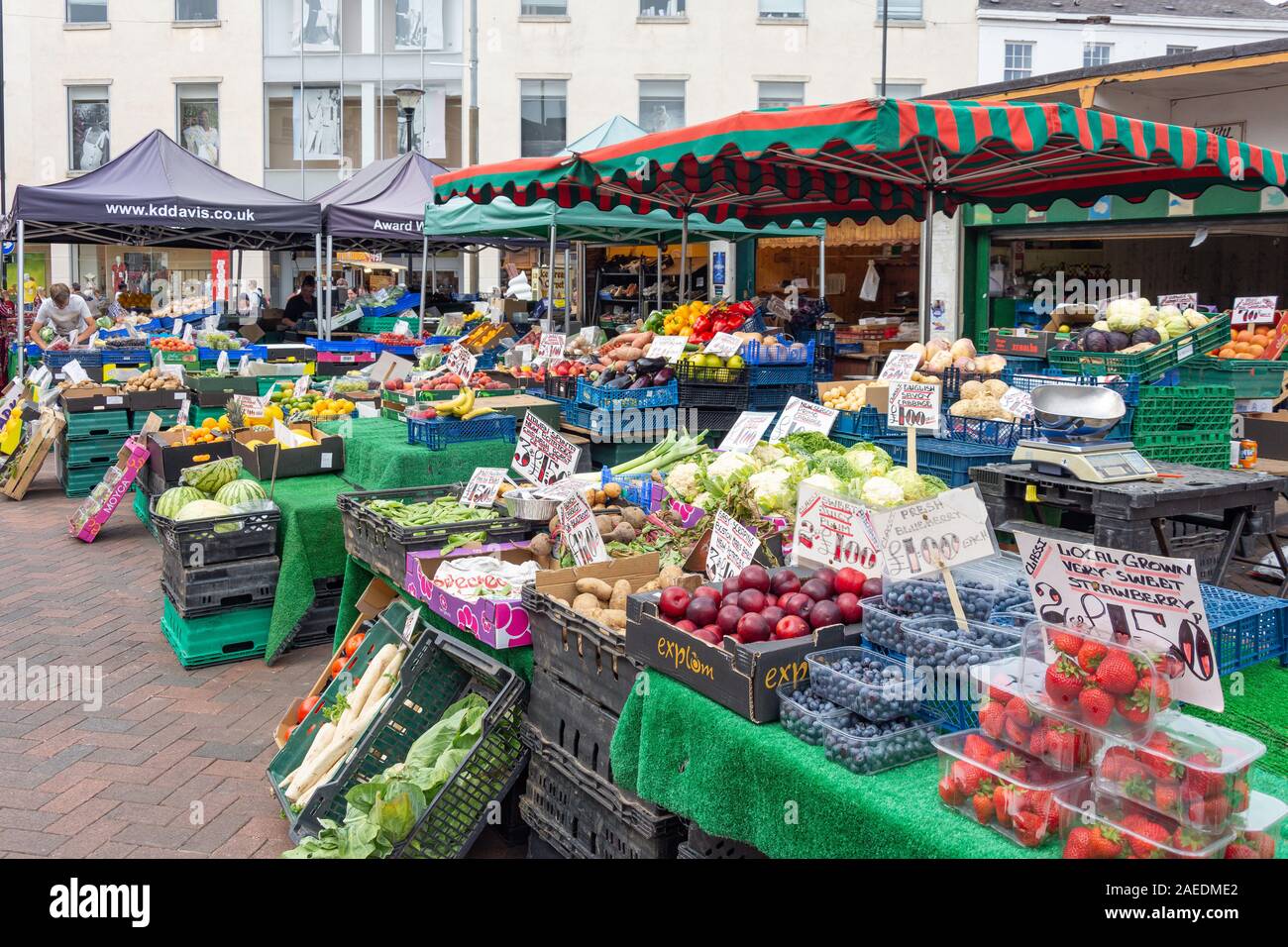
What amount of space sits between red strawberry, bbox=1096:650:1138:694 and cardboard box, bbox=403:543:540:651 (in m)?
2.04

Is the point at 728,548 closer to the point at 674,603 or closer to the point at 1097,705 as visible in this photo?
the point at 674,603

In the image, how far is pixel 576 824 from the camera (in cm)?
347

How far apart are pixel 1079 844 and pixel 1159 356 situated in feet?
14.4

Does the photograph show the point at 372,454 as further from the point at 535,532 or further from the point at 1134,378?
the point at 1134,378

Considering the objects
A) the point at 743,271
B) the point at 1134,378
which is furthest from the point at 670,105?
the point at 1134,378

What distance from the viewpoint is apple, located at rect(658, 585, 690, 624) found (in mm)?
3137

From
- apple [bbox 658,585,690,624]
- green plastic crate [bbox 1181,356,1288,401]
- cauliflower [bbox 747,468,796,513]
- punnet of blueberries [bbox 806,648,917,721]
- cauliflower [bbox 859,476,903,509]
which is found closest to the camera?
punnet of blueberries [bbox 806,648,917,721]

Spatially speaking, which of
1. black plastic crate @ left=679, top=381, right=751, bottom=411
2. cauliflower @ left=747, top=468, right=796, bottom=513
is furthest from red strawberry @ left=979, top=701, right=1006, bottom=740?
black plastic crate @ left=679, top=381, right=751, bottom=411

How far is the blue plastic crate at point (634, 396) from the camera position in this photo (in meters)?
7.17

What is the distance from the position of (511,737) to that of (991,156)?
15.3 feet

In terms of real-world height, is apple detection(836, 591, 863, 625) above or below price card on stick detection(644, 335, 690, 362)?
below

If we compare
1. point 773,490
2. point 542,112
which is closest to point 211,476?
point 773,490

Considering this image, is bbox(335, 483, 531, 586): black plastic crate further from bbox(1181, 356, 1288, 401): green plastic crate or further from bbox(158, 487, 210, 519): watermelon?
bbox(1181, 356, 1288, 401): green plastic crate

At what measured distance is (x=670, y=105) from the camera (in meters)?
26.5
